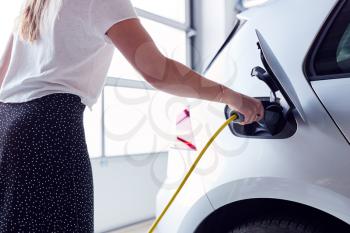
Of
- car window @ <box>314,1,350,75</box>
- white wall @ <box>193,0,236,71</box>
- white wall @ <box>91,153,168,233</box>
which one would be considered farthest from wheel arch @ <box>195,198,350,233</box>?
white wall @ <box>193,0,236,71</box>

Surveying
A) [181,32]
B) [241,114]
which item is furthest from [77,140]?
[181,32]

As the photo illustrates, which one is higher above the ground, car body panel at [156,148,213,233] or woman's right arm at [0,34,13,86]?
woman's right arm at [0,34,13,86]

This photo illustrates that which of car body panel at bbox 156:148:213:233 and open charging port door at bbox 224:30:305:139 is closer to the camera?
open charging port door at bbox 224:30:305:139

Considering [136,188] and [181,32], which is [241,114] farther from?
[181,32]

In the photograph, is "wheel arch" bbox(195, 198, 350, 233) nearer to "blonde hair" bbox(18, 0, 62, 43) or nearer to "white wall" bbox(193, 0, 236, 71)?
"blonde hair" bbox(18, 0, 62, 43)

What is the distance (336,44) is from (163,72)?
1.51ft

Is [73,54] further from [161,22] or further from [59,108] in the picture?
[161,22]

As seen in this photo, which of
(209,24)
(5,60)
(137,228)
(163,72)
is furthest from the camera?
A: (209,24)

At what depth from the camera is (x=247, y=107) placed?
802 millimetres

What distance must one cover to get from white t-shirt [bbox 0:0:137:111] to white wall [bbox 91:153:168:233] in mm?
1838

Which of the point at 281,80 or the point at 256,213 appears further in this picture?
the point at 256,213

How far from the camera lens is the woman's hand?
0.80 m

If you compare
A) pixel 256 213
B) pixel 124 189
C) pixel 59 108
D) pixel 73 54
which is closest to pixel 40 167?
pixel 59 108

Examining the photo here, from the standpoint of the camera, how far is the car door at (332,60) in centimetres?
83
